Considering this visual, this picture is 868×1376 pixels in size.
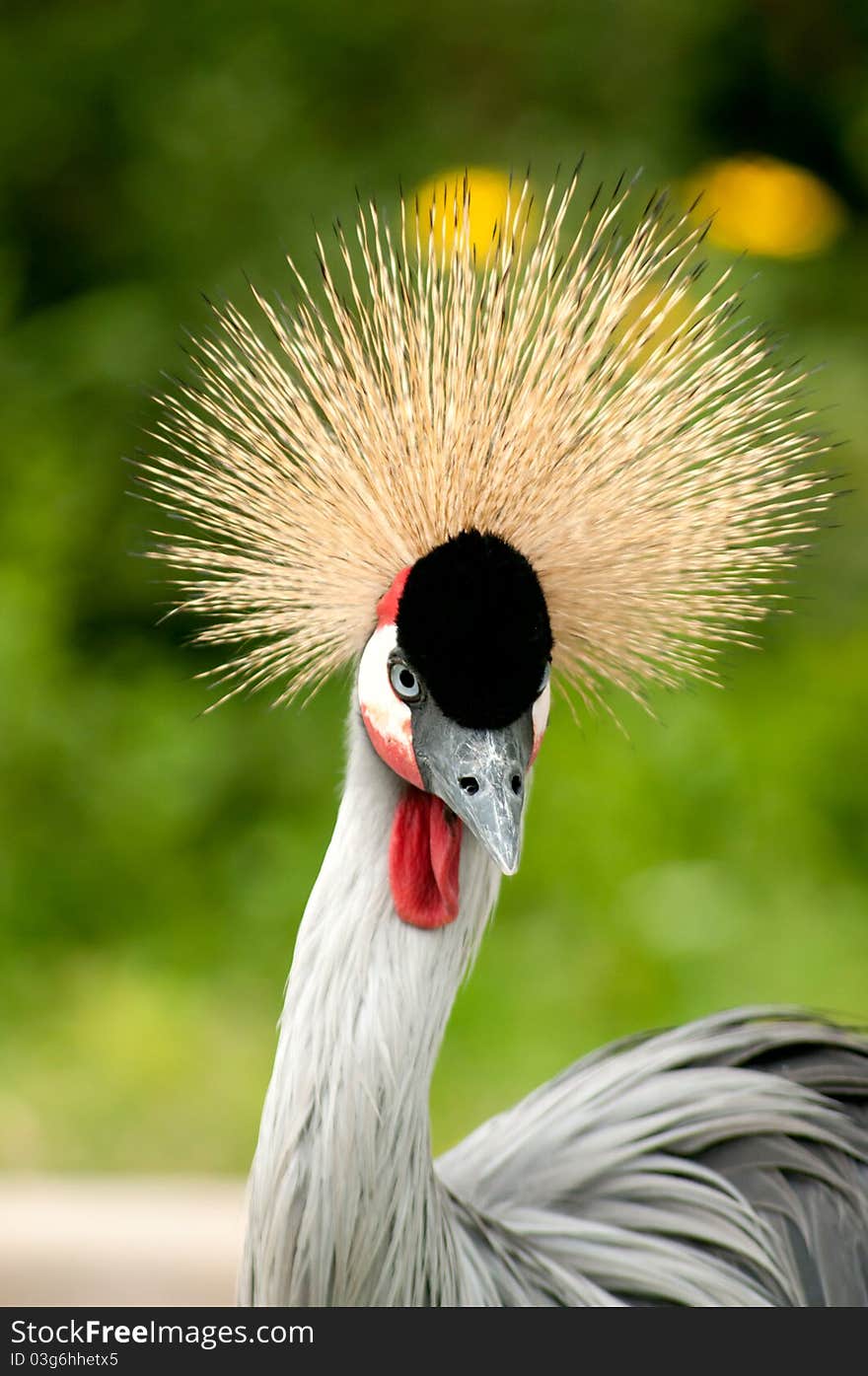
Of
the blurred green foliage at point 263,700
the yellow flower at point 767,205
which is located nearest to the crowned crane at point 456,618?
the blurred green foliage at point 263,700

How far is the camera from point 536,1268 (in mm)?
1124

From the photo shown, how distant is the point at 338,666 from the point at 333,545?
103mm

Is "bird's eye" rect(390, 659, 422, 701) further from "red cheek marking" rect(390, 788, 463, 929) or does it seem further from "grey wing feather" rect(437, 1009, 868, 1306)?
"grey wing feather" rect(437, 1009, 868, 1306)

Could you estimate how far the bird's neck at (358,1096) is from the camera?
101cm

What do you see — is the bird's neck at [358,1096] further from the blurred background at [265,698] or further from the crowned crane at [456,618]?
the blurred background at [265,698]

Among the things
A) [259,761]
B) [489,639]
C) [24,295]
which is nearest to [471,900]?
[489,639]

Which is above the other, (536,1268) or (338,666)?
(338,666)

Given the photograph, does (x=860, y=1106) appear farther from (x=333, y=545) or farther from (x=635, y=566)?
(x=333, y=545)

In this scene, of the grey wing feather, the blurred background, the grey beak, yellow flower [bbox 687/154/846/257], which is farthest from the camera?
yellow flower [bbox 687/154/846/257]

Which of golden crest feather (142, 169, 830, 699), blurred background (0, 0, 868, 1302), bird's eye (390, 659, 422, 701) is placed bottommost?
bird's eye (390, 659, 422, 701)

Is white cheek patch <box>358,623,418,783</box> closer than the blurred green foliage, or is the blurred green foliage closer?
white cheek patch <box>358,623,418,783</box>

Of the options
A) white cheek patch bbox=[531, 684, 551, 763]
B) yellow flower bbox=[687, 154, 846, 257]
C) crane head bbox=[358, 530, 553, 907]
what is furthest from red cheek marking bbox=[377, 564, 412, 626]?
yellow flower bbox=[687, 154, 846, 257]

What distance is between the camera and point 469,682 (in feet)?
3.16

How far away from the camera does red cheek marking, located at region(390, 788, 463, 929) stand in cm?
103
